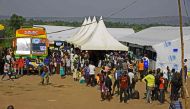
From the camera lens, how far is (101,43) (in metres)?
32.2

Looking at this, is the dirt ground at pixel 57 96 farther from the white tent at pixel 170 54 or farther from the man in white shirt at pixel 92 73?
the white tent at pixel 170 54

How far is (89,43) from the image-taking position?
31984mm

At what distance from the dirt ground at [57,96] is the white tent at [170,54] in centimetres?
294

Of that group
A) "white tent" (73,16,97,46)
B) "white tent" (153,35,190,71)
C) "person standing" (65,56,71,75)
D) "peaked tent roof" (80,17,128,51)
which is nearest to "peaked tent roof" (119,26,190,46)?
"white tent" (153,35,190,71)

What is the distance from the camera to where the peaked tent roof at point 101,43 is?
31.6 metres

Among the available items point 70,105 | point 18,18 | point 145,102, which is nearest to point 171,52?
point 145,102

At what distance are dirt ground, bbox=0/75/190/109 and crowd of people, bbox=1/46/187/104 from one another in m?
0.44

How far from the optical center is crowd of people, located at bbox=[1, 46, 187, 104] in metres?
18.0

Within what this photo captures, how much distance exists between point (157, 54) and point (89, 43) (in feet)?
21.1

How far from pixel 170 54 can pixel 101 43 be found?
6718 mm

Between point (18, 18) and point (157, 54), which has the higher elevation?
point (18, 18)

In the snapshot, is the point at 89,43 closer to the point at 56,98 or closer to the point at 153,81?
the point at 56,98

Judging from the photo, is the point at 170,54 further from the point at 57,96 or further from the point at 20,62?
the point at 20,62

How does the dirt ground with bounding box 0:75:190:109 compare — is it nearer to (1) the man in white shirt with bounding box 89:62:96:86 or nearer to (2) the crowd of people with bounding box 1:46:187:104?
(2) the crowd of people with bounding box 1:46:187:104
